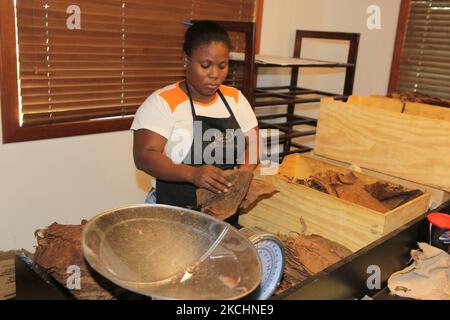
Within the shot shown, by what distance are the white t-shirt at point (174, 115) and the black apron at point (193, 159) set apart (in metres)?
0.02

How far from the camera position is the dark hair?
1319mm

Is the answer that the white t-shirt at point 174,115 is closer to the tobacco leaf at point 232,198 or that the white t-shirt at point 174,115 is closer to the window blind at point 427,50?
the tobacco leaf at point 232,198

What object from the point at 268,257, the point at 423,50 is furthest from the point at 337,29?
the point at 268,257

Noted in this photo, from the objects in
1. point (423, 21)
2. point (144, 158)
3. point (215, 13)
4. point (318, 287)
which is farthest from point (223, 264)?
point (423, 21)

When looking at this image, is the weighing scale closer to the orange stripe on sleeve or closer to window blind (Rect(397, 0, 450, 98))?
the orange stripe on sleeve

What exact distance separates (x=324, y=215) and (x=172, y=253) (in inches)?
24.4

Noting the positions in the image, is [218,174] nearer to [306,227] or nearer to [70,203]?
[306,227]

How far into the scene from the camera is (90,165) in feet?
7.38

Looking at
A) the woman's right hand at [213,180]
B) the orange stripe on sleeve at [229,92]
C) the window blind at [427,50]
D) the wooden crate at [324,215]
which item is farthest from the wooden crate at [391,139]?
the window blind at [427,50]

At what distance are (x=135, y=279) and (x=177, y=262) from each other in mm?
108

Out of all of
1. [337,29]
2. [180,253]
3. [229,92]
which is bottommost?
[180,253]

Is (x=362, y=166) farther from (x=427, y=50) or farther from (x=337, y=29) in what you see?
(x=337, y=29)

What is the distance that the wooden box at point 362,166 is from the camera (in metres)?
1.33

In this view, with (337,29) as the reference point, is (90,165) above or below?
below
